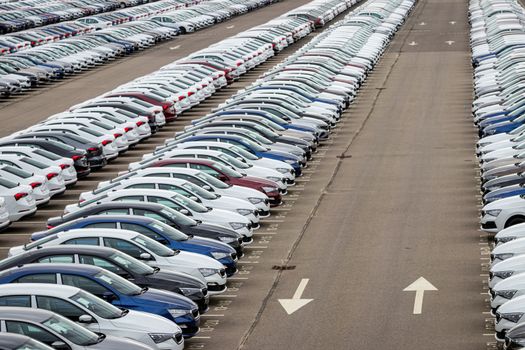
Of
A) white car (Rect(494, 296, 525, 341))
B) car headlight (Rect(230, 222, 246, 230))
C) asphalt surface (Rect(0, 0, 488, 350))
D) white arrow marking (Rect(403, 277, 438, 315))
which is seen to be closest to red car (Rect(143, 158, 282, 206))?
asphalt surface (Rect(0, 0, 488, 350))

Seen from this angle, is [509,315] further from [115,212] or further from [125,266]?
[115,212]

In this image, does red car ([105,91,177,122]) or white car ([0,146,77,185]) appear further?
red car ([105,91,177,122])

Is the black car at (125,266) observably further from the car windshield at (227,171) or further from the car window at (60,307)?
the car windshield at (227,171)

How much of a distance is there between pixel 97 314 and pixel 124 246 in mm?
3933

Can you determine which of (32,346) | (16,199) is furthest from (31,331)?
(16,199)

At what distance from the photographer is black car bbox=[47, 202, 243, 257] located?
979 inches

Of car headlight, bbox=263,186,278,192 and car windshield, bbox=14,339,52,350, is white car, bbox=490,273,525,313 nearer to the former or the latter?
car windshield, bbox=14,339,52,350

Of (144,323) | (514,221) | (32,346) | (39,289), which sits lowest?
(514,221)

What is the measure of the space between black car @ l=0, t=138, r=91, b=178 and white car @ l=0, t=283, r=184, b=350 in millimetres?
15879

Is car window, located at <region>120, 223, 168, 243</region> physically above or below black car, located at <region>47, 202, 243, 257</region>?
above

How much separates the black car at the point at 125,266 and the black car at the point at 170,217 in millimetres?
3296

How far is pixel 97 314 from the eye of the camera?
733 inches

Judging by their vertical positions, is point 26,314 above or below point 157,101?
A: above

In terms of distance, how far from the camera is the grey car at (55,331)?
17203 millimetres
